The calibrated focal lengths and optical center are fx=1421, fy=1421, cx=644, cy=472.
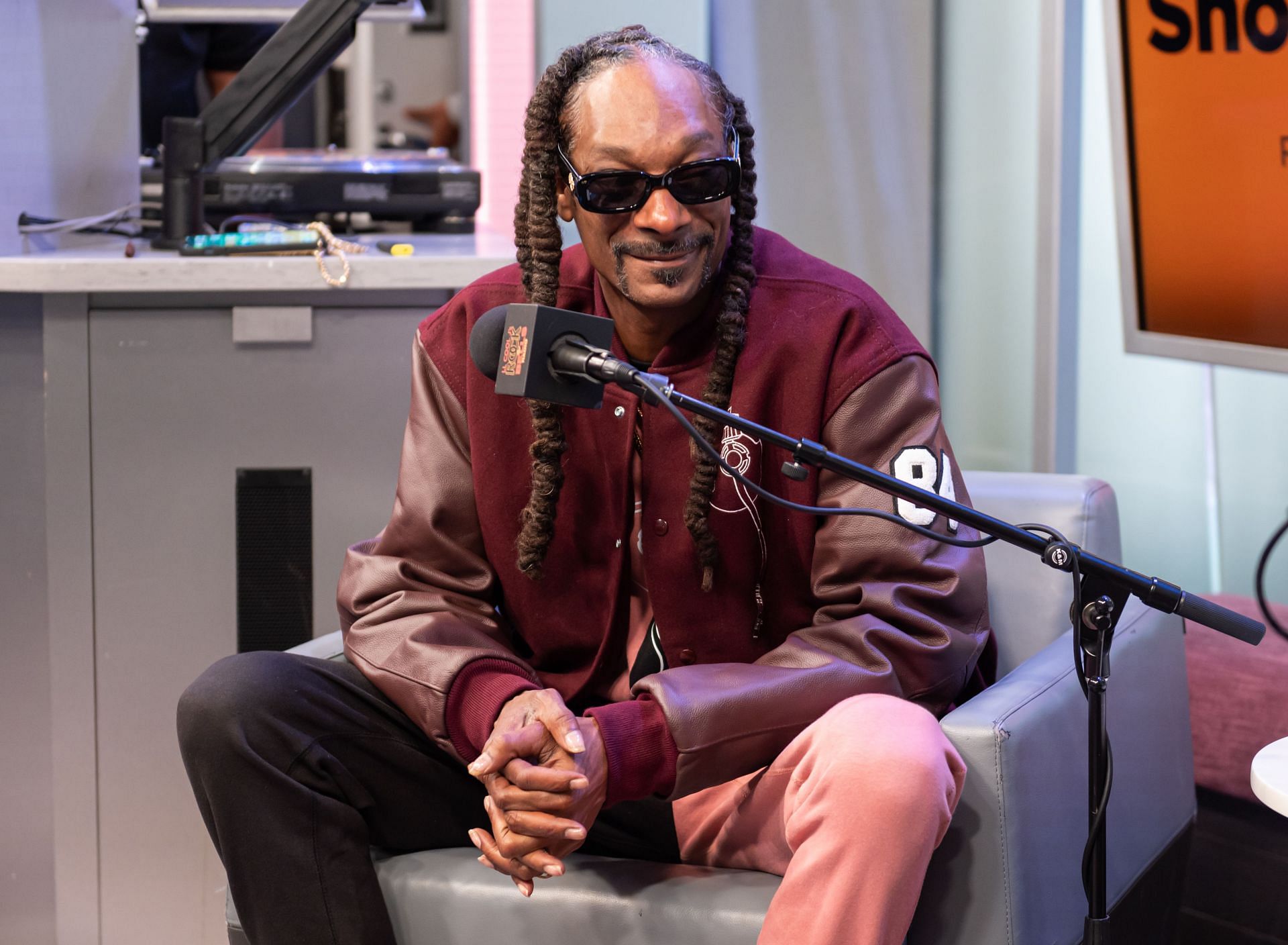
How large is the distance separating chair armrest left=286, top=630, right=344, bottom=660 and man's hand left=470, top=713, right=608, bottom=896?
421mm

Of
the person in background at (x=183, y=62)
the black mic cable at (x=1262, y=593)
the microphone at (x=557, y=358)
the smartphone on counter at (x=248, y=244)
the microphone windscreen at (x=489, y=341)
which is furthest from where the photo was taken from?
the person in background at (x=183, y=62)

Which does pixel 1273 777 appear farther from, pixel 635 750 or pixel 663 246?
pixel 663 246

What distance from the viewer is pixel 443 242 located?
2.52m

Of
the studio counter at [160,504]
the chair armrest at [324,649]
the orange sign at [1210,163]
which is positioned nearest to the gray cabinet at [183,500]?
the studio counter at [160,504]

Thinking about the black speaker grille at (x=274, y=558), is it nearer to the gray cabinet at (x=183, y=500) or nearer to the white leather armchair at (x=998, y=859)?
the gray cabinet at (x=183, y=500)

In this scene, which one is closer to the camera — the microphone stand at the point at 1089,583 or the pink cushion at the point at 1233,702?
the microphone stand at the point at 1089,583

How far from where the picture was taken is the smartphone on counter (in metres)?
2.14

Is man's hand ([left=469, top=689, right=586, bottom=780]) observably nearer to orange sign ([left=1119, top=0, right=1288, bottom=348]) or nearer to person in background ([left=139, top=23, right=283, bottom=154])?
orange sign ([left=1119, top=0, right=1288, bottom=348])

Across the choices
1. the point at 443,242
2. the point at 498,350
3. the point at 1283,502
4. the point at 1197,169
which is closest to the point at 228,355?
the point at 443,242

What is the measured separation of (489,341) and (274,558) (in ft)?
3.55

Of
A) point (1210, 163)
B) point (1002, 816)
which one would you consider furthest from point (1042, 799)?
point (1210, 163)

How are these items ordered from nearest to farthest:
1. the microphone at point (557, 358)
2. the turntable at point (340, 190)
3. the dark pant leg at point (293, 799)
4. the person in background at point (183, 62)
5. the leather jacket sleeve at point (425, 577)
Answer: the microphone at point (557, 358) < the dark pant leg at point (293, 799) < the leather jacket sleeve at point (425, 577) < the turntable at point (340, 190) < the person in background at point (183, 62)

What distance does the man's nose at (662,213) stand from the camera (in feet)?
5.07

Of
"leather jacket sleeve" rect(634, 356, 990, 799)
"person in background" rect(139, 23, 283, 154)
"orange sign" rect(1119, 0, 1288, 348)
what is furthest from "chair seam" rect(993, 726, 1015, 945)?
"person in background" rect(139, 23, 283, 154)
